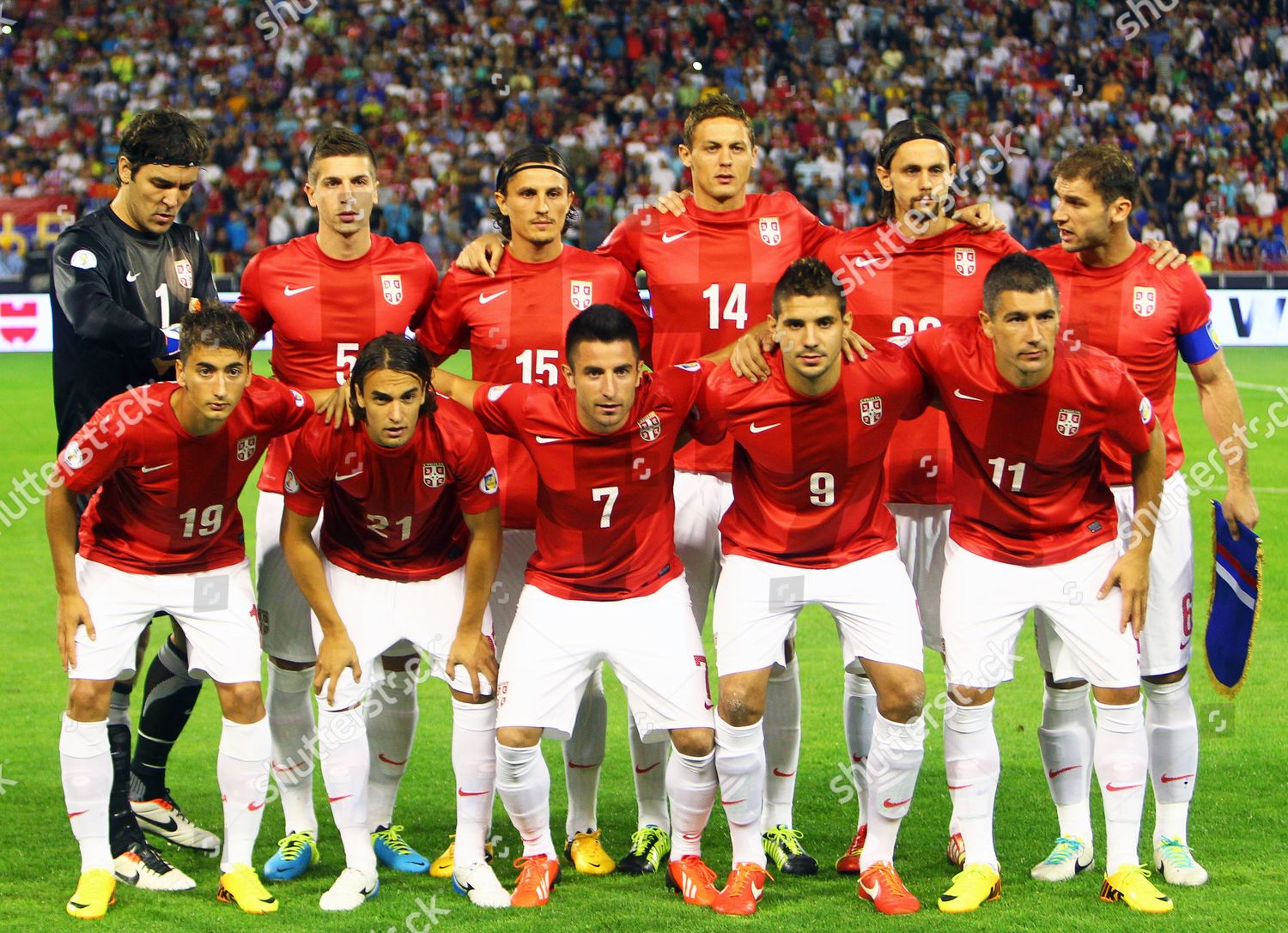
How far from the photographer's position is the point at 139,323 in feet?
16.8

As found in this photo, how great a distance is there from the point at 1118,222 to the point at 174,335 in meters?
3.31

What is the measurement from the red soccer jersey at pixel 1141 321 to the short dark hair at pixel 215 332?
2750 mm

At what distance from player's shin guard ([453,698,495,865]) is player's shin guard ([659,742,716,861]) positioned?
2.00 ft

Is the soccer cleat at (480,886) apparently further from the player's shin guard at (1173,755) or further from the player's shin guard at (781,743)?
the player's shin guard at (1173,755)

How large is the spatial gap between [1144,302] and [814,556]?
1.44 metres

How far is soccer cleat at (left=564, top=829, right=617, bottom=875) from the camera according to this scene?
203 inches

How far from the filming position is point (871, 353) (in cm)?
486

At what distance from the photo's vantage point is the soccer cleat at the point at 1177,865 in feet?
16.0

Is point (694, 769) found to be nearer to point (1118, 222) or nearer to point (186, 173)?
point (1118, 222)

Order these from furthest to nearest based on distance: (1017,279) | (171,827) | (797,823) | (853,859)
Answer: (797,823) → (171,827) → (853,859) → (1017,279)

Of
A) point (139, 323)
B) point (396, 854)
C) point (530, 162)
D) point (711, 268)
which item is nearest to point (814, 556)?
point (711, 268)

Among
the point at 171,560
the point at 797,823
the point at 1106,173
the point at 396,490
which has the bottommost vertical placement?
the point at 797,823

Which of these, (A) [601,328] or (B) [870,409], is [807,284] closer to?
(B) [870,409]

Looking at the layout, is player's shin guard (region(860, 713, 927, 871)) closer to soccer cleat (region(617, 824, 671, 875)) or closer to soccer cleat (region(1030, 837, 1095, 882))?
soccer cleat (region(1030, 837, 1095, 882))
